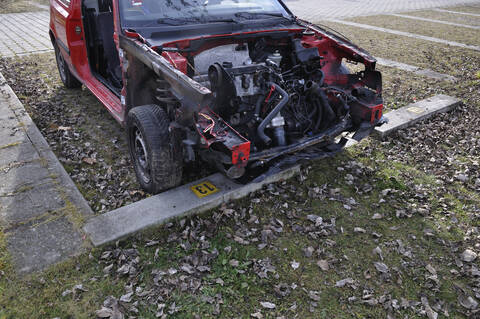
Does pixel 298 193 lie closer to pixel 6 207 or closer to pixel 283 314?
pixel 283 314

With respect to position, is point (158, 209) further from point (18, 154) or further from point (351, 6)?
point (351, 6)

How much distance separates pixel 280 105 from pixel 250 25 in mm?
1257

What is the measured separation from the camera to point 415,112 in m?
6.11

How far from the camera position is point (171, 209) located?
3678 mm

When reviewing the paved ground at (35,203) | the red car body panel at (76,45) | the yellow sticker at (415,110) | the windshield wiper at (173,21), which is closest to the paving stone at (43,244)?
the paved ground at (35,203)

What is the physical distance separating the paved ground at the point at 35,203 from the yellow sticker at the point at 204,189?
42.9 inches

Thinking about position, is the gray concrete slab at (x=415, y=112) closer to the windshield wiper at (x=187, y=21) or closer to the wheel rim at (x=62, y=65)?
the windshield wiper at (x=187, y=21)

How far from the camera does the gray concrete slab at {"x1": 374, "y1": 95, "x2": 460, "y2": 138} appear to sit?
18.3ft

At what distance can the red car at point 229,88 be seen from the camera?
3457 millimetres

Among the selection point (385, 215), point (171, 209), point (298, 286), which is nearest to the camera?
point (298, 286)

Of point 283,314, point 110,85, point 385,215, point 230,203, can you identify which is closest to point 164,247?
point 230,203

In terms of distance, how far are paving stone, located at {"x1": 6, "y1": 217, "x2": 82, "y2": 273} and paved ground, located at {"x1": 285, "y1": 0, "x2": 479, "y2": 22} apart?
41.2 ft

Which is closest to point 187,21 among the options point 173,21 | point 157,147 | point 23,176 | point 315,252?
point 173,21

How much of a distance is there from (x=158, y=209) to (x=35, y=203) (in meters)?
1.30
